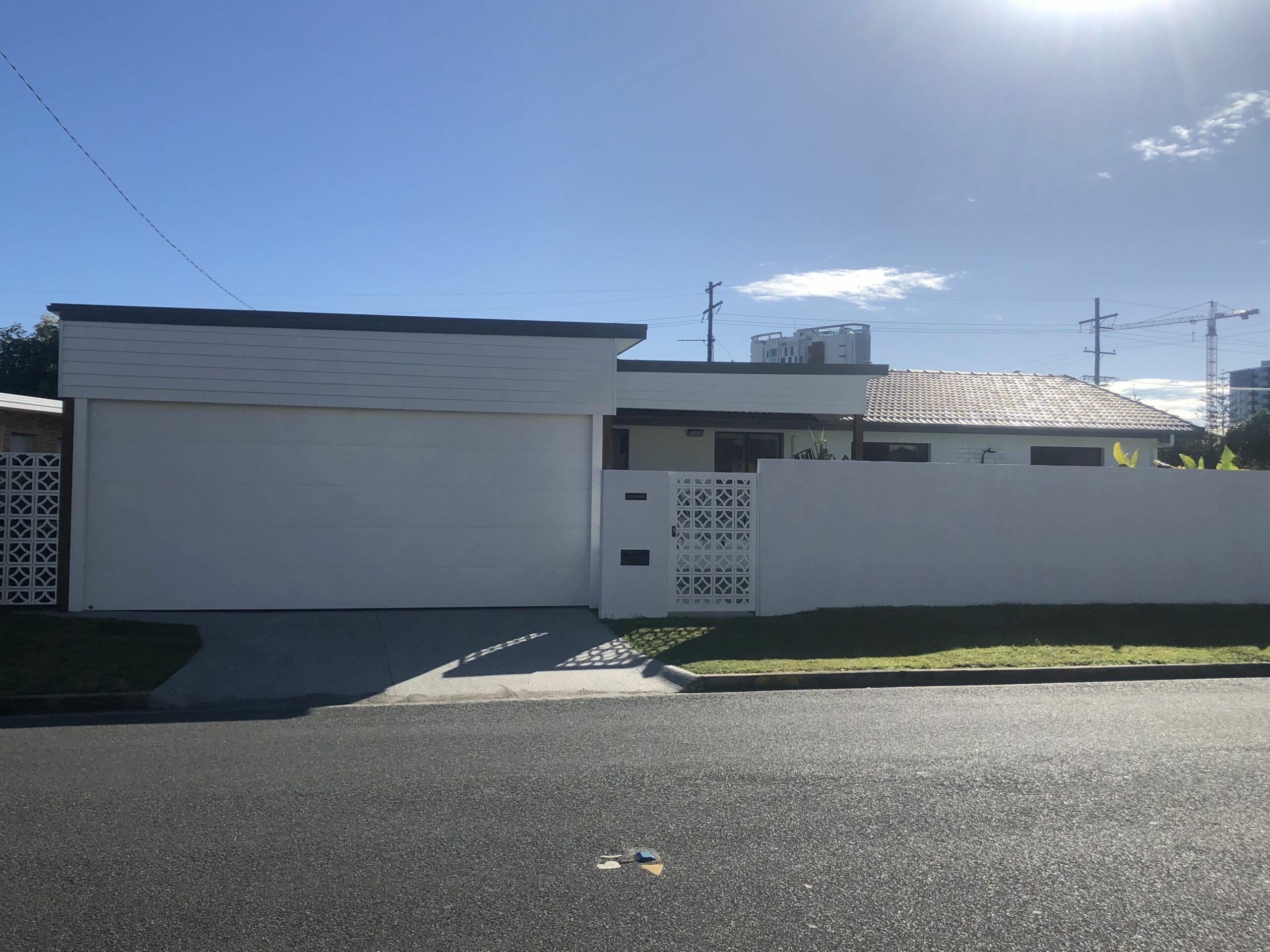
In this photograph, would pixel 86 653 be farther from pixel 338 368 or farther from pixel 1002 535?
pixel 1002 535

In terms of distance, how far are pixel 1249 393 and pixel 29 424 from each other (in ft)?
333

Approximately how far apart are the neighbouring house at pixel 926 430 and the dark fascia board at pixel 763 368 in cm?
60

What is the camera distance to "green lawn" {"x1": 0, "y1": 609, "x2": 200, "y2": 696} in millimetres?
8836

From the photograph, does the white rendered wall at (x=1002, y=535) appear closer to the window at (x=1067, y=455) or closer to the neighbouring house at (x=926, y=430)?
the neighbouring house at (x=926, y=430)

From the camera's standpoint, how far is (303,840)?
5.05m

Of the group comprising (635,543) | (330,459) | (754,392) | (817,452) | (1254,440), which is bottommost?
(635,543)

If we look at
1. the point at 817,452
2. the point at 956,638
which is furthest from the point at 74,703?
the point at 817,452

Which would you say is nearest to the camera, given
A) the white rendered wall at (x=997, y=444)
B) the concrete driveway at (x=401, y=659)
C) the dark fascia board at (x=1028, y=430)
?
the concrete driveway at (x=401, y=659)

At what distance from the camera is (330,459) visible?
13344mm

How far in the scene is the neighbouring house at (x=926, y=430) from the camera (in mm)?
22500

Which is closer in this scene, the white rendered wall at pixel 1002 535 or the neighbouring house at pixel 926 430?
the white rendered wall at pixel 1002 535

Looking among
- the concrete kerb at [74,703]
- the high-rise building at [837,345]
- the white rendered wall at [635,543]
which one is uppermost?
the high-rise building at [837,345]

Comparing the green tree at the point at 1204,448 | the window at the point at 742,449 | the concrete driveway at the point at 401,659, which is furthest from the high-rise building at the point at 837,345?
the concrete driveway at the point at 401,659

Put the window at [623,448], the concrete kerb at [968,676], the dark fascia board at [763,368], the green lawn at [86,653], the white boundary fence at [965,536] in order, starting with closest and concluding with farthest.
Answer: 1. the green lawn at [86,653]
2. the concrete kerb at [968,676]
3. the white boundary fence at [965,536]
4. the dark fascia board at [763,368]
5. the window at [623,448]
